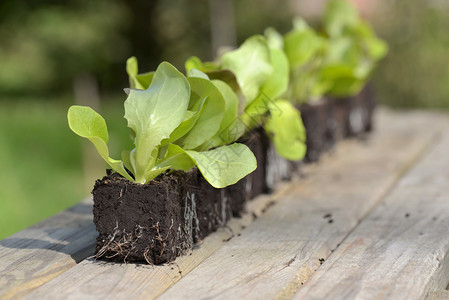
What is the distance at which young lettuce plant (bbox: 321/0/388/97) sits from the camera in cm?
152

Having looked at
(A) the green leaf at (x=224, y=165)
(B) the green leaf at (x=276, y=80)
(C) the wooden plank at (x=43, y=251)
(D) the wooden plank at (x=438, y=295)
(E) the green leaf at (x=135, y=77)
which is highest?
(E) the green leaf at (x=135, y=77)

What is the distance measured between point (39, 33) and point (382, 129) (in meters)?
4.36

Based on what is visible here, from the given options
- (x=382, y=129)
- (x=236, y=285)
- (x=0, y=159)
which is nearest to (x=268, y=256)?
(x=236, y=285)

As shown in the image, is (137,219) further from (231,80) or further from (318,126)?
(318,126)

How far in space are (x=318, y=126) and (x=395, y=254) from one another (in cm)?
67

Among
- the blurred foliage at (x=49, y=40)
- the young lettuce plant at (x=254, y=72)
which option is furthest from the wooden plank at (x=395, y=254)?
the blurred foliage at (x=49, y=40)

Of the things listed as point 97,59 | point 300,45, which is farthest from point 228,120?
point 97,59

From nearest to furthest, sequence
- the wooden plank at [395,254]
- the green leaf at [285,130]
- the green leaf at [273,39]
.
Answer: the wooden plank at [395,254]
the green leaf at [285,130]
the green leaf at [273,39]

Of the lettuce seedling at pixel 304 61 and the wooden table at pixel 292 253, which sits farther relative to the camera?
the lettuce seedling at pixel 304 61

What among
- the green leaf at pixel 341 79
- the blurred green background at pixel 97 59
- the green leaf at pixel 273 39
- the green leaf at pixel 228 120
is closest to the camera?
the green leaf at pixel 228 120

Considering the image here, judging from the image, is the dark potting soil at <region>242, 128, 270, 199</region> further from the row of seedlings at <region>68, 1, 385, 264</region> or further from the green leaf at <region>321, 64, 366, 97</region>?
the green leaf at <region>321, 64, 366, 97</region>

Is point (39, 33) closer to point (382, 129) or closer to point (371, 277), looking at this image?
point (382, 129)

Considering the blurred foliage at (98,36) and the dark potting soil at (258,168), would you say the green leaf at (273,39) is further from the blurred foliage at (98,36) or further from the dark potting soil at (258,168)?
the blurred foliage at (98,36)

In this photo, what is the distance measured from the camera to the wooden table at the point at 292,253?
0.68m
